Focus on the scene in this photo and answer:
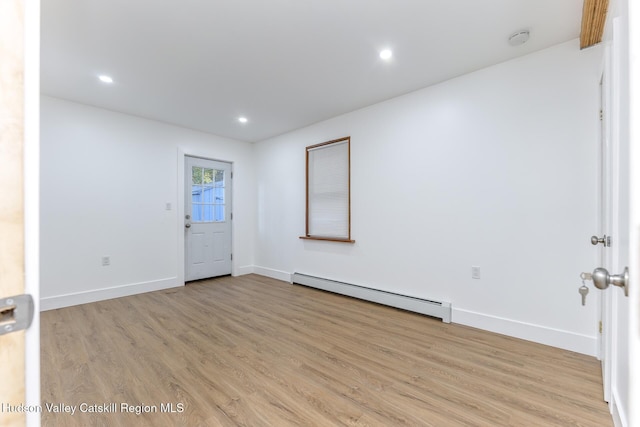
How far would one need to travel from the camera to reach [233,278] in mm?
4984

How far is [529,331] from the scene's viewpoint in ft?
8.07

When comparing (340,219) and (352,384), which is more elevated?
(340,219)

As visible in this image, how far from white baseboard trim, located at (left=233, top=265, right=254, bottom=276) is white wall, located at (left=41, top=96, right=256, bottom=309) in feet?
3.36

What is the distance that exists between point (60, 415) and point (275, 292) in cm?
263

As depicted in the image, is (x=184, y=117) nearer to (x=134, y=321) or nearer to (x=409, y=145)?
(x=134, y=321)

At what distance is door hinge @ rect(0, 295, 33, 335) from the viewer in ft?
1.58

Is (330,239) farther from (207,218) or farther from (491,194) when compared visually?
(207,218)

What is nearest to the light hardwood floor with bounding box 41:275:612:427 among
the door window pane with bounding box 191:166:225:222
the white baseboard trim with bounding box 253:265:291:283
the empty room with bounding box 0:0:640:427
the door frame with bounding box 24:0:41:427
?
the empty room with bounding box 0:0:640:427

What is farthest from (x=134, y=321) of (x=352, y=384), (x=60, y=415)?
(x=352, y=384)

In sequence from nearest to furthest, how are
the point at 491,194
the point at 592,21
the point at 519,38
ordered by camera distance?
the point at 592,21 → the point at 519,38 → the point at 491,194

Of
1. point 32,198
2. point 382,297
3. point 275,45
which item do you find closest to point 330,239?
point 382,297

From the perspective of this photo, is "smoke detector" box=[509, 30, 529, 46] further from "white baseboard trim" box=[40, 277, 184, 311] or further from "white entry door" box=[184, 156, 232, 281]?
"white baseboard trim" box=[40, 277, 184, 311]

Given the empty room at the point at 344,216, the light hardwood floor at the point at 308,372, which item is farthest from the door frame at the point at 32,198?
the light hardwood floor at the point at 308,372

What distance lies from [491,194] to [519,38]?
1.28 meters
